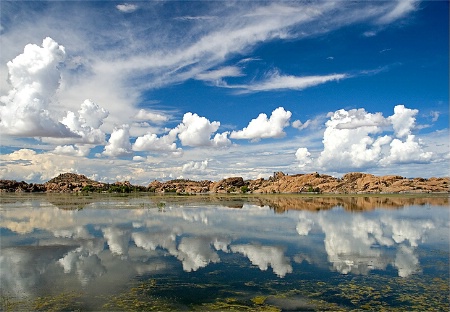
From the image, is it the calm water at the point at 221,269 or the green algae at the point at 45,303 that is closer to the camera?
the green algae at the point at 45,303

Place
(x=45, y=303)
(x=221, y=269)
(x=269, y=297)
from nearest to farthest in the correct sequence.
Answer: (x=45, y=303), (x=269, y=297), (x=221, y=269)

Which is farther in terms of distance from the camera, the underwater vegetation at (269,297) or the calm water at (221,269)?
the calm water at (221,269)

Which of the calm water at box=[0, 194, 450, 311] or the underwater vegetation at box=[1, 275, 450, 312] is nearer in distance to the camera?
the underwater vegetation at box=[1, 275, 450, 312]

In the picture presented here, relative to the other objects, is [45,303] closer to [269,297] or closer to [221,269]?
[221,269]

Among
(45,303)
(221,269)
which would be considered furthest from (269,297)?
(45,303)

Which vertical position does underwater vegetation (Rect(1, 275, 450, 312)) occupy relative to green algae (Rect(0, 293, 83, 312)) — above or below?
below

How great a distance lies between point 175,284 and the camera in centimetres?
2047

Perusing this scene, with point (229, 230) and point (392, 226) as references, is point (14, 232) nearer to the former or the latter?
point (229, 230)

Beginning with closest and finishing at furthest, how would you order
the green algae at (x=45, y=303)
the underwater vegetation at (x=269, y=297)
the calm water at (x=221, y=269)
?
1. the green algae at (x=45, y=303)
2. the underwater vegetation at (x=269, y=297)
3. the calm water at (x=221, y=269)

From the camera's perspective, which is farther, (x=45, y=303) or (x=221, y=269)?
(x=221, y=269)

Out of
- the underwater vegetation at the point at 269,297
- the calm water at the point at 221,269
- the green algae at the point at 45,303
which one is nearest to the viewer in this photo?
the green algae at the point at 45,303

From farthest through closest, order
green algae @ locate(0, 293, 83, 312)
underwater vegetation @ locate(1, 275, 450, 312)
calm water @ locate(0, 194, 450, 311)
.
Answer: calm water @ locate(0, 194, 450, 311) → underwater vegetation @ locate(1, 275, 450, 312) → green algae @ locate(0, 293, 83, 312)

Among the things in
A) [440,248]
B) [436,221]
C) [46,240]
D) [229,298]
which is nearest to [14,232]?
[46,240]

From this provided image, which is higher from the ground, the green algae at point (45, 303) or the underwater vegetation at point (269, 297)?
the green algae at point (45, 303)
